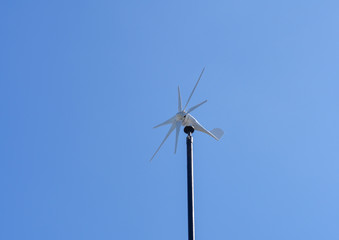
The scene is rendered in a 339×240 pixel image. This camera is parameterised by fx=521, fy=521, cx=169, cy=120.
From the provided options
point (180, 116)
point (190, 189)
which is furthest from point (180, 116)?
point (190, 189)

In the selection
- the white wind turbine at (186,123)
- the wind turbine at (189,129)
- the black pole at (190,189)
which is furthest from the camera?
the white wind turbine at (186,123)

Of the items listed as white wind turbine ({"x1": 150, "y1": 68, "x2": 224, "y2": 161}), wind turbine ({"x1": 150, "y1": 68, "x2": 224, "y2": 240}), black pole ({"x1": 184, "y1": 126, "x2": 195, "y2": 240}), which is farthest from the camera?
white wind turbine ({"x1": 150, "y1": 68, "x2": 224, "y2": 161})

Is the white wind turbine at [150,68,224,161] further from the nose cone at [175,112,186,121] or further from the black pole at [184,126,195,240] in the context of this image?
the black pole at [184,126,195,240]

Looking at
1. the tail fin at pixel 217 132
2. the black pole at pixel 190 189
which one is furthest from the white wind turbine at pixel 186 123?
the black pole at pixel 190 189

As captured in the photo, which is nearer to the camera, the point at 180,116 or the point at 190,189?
the point at 190,189

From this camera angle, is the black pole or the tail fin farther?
the tail fin

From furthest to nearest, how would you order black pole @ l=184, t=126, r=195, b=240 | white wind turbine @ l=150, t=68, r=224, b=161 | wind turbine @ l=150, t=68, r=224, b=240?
white wind turbine @ l=150, t=68, r=224, b=161 < wind turbine @ l=150, t=68, r=224, b=240 < black pole @ l=184, t=126, r=195, b=240

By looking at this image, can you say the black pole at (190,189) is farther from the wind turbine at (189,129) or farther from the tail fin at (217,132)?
the tail fin at (217,132)

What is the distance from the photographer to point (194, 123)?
25875mm

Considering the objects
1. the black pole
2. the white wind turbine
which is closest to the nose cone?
the white wind turbine

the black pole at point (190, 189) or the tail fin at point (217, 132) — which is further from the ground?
the tail fin at point (217, 132)

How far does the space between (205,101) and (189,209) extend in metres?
9.15

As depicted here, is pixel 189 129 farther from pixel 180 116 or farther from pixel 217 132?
pixel 217 132

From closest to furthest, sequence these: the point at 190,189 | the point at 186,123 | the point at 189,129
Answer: the point at 190,189 < the point at 189,129 < the point at 186,123
